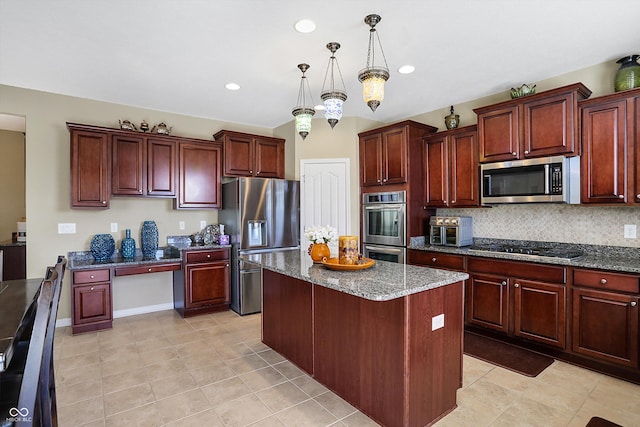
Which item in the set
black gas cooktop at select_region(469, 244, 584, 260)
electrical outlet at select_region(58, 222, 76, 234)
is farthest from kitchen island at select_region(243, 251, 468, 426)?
electrical outlet at select_region(58, 222, 76, 234)

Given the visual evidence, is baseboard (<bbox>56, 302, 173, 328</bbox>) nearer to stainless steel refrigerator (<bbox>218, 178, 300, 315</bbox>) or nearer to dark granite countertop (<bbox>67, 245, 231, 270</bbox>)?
dark granite countertop (<bbox>67, 245, 231, 270</bbox>)

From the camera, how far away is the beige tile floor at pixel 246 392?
216 centimetres

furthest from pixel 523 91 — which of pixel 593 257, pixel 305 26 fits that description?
pixel 305 26

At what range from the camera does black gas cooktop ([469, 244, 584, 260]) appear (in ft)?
9.95

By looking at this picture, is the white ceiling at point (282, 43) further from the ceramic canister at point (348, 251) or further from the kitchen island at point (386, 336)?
the kitchen island at point (386, 336)

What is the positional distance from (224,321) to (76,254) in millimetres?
1910

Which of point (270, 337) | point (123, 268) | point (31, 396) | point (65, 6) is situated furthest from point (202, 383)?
point (65, 6)

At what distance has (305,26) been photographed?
242cm

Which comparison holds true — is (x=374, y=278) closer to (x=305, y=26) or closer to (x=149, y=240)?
(x=305, y=26)

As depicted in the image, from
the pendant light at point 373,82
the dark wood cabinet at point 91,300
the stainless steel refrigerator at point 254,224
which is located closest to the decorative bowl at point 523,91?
the pendant light at point 373,82

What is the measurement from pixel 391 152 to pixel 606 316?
269 cm

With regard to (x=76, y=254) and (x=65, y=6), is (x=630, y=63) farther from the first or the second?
(x=76, y=254)

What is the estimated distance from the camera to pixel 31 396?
119cm

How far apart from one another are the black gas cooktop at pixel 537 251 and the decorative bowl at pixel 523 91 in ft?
5.11
